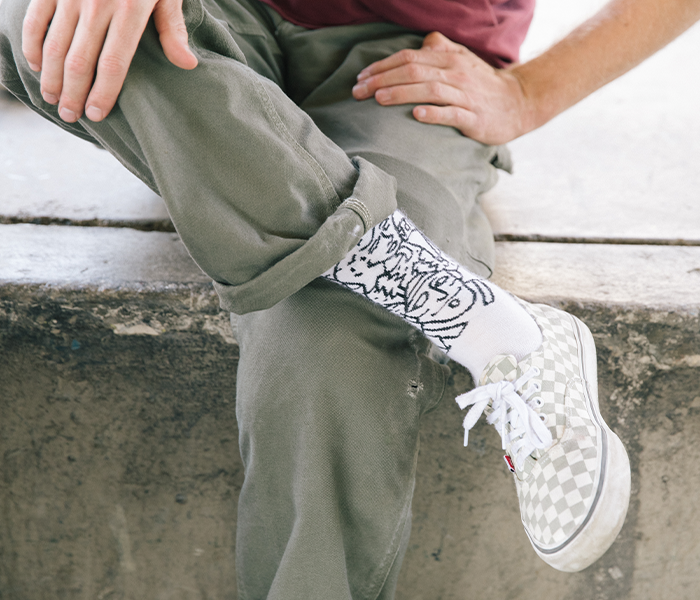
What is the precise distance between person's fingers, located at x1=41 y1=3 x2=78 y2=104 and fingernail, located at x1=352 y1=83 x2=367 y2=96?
1.19ft

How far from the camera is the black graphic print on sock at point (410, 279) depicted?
1.90ft

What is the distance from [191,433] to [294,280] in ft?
1.36

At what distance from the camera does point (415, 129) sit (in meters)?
0.75

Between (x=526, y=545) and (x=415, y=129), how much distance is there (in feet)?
2.02

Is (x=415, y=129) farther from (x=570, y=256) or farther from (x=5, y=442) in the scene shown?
(x=5, y=442)

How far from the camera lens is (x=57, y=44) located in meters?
0.53

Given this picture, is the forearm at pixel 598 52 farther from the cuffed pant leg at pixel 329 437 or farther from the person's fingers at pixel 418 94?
the cuffed pant leg at pixel 329 437

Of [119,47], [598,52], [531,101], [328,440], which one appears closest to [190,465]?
[328,440]

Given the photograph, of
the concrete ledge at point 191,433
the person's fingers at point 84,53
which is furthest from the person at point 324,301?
the concrete ledge at point 191,433

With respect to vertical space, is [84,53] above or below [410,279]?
above

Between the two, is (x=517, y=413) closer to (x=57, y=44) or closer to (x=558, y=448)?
(x=558, y=448)

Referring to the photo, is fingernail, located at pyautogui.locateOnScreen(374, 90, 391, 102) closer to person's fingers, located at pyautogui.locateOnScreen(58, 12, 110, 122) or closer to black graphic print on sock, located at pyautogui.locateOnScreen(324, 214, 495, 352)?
black graphic print on sock, located at pyautogui.locateOnScreen(324, 214, 495, 352)

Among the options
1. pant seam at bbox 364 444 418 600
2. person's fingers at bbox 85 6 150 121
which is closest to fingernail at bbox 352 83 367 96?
person's fingers at bbox 85 6 150 121

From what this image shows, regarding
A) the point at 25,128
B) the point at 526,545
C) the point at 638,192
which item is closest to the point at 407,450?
the point at 526,545
